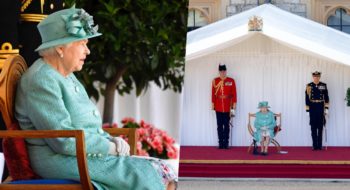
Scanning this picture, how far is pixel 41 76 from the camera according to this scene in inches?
151

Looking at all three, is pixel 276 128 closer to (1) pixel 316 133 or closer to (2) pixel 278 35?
(1) pixel 316 133

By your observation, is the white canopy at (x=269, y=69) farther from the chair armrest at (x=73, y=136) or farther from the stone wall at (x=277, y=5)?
the chair armrest at (x=73, y=136)

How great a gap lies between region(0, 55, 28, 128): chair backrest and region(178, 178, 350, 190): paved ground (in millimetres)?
879

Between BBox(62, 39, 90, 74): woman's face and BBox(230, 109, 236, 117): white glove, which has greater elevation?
BBox(62, 39, 90, 74): woman's face

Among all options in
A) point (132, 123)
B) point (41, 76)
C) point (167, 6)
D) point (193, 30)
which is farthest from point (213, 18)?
point (132, 123)

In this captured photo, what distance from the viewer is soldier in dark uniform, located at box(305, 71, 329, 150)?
3.39 m

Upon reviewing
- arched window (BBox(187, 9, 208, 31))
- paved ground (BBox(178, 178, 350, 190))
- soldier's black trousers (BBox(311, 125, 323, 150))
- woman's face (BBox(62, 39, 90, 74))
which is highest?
arched window (BBox(187, 9, 208, 31))

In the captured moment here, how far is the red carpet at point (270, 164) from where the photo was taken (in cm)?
338

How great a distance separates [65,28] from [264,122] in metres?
0.99

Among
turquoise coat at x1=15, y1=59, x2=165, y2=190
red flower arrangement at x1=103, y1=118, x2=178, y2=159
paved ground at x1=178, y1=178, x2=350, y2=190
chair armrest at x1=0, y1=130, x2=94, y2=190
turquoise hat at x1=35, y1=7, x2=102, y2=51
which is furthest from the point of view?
red flower arrangement at x1=103, y1=118, x2=178, y2=159

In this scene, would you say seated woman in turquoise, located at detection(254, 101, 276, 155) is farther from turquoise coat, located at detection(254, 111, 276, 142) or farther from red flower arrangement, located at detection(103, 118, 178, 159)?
red flower arrangement, located at detection(103, 118, 178, 159)

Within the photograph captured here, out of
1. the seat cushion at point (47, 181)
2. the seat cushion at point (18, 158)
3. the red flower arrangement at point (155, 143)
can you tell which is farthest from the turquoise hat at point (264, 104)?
the red flower arrangement at point (155, 143)

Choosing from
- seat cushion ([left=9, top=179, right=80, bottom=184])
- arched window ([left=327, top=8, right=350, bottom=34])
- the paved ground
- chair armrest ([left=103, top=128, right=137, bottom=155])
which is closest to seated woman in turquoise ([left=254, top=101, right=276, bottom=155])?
the paved ground

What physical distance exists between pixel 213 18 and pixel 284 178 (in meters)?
0.58
